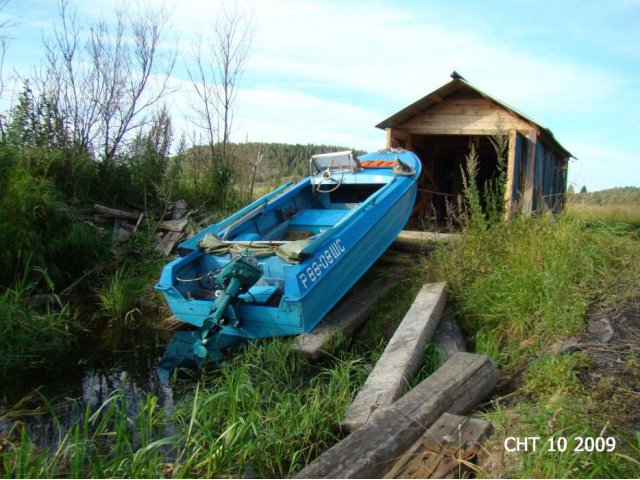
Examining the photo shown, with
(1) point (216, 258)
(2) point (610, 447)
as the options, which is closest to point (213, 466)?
(2) point (610, 447)

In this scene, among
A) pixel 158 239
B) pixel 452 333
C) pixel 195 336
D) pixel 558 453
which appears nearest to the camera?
pixel 558 453

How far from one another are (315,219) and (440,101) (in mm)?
4104

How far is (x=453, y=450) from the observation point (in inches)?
105

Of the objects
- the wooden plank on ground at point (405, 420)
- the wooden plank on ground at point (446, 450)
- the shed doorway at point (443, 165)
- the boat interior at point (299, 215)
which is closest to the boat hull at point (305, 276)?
the boat interior at point (299, 215)

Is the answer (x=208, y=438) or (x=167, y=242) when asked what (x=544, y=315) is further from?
(x=167, y=242)

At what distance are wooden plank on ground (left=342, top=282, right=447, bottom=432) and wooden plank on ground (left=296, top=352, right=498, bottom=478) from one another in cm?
31

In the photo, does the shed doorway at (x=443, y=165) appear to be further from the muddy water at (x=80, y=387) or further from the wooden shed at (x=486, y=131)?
the muddy water at (x=80, y=387)

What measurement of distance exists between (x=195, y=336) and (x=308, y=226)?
2.09 meters

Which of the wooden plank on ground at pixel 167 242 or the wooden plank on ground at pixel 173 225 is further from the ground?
the wooden plank on ground at pixel 173 225

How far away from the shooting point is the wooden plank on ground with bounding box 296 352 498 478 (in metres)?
2.50

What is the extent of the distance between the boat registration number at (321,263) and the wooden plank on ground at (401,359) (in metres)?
0.93

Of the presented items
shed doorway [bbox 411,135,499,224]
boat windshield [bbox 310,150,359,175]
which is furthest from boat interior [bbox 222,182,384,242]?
shed doorway [bbox 411,135,499,224]

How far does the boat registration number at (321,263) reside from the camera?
4793mm

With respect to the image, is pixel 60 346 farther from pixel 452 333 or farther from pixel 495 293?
pixel 495 293
